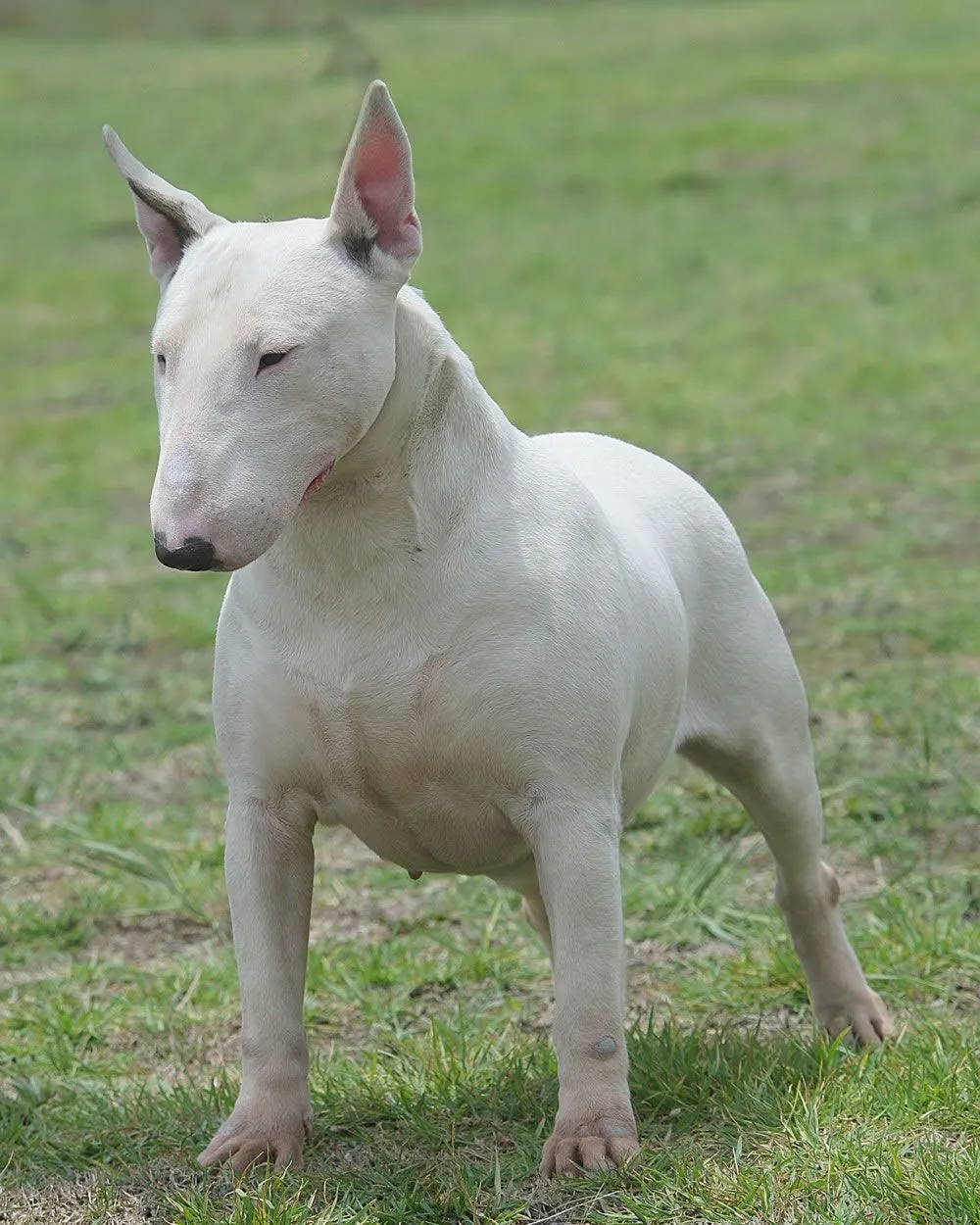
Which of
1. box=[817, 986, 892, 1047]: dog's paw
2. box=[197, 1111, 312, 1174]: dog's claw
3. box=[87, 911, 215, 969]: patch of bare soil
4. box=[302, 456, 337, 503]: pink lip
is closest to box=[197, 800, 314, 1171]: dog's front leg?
box=[197, 1111, 312, 1174]: dog's claw

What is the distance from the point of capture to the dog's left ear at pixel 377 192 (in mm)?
3246

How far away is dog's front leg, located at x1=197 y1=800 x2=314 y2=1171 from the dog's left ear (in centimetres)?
104

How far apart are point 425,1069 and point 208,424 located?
1.63 metres

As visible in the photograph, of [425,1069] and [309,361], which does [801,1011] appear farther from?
[309,361]

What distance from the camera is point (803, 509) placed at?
8906 mm

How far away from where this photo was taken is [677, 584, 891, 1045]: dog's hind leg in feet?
13.6

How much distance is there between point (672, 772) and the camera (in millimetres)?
6090

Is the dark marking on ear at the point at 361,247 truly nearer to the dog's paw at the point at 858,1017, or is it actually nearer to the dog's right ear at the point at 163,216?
the dog's right ear at the point at 163,216

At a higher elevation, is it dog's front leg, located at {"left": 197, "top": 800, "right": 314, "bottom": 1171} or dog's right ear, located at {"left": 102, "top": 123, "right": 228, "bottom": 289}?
dog's right ear, located at {"left": 102, "top": 123, "right": 228, "bottom": 289}

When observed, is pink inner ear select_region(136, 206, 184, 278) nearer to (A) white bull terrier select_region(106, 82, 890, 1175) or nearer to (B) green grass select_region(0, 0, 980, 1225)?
(A) white bull terrier select_region(106, 82, 890, 1175)

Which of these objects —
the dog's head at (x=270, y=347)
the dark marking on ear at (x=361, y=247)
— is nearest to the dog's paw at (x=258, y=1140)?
the dog's head at (x=270, y=347)

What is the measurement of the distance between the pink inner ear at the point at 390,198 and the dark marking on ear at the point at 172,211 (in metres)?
0.31

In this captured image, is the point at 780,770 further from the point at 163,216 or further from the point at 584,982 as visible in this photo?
the point at 163,216

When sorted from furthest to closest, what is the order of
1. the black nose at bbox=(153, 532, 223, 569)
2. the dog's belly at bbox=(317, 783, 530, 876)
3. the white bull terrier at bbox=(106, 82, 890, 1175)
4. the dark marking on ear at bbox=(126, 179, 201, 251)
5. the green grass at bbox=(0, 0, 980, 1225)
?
1. the green grass at bbox=(0, 0, 980, 1225)
2. the dog's belly at bbox=(317, 783, 530, 876)
3. the dark marking on ear at bbox=(126, 179, 201, 251)
4. the white bull terrier at bbox=(106, 82, 890, 1175)
5. the black nose at bbox=(153, 532, 223, 569)
